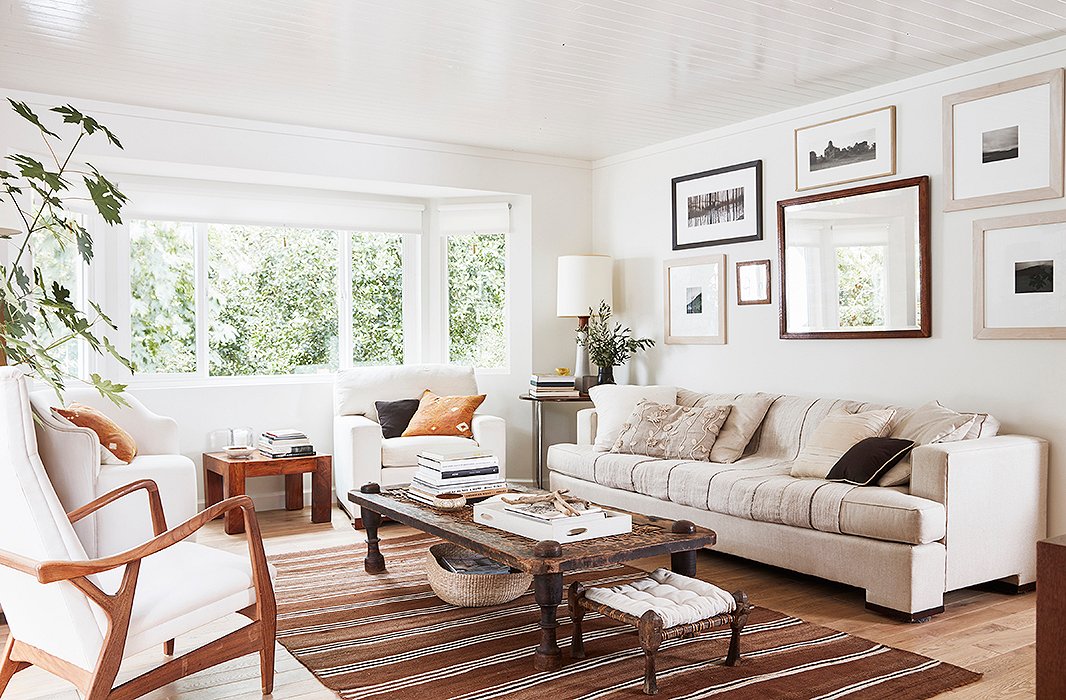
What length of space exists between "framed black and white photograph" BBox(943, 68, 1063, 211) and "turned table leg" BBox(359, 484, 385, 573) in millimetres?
3110

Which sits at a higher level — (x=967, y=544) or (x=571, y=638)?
(x=967, y=544)

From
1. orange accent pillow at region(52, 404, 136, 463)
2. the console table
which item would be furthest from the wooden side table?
the console table

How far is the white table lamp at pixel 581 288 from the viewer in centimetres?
634

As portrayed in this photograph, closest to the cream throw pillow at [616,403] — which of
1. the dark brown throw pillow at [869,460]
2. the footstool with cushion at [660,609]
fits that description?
the dark brown throw pillow at [869,460]

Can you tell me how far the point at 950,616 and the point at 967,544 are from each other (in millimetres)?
303

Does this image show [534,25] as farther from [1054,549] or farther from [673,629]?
[1054,549]

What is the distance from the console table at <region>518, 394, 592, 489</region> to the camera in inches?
243

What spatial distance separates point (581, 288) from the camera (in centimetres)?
634

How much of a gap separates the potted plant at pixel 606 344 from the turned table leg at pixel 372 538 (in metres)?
2.29

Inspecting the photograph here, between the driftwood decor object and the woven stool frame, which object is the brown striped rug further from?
the driftwood decor object

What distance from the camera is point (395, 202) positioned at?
6.65 m

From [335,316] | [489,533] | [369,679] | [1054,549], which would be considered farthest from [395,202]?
[1054,549]

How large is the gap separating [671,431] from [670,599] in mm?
2111

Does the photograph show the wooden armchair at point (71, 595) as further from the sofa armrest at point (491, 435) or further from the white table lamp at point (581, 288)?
the white table lamp at point (581, 288)
